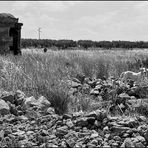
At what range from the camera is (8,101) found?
211 inches

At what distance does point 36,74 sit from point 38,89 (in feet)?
2.83

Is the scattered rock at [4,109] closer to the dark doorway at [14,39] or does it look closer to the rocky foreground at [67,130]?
the rocky foreground at [67,130]

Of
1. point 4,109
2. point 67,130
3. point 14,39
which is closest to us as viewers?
point 67,130

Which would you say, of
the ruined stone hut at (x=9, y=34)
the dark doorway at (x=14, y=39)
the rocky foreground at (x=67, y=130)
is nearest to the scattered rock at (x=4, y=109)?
the rocky foreground at (x=67, y=130)

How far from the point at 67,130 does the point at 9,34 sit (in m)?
9.81

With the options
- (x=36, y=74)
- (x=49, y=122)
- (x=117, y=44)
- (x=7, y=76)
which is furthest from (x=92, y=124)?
(x=117, y=44)

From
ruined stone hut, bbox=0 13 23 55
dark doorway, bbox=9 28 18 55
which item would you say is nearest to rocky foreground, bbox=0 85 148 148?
ruined stone hut, bbox=0 13 23 55

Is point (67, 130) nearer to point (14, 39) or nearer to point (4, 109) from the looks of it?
point (4, 109)

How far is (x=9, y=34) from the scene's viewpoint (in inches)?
532

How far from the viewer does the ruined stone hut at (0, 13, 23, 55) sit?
1276 centimetres

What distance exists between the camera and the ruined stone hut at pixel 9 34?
41.9 feet

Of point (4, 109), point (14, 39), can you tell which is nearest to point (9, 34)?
point (14, 39)

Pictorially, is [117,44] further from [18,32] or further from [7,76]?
[7,76]

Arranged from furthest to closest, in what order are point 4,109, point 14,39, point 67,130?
point 14,39 < point 4,109 < point 67,130
